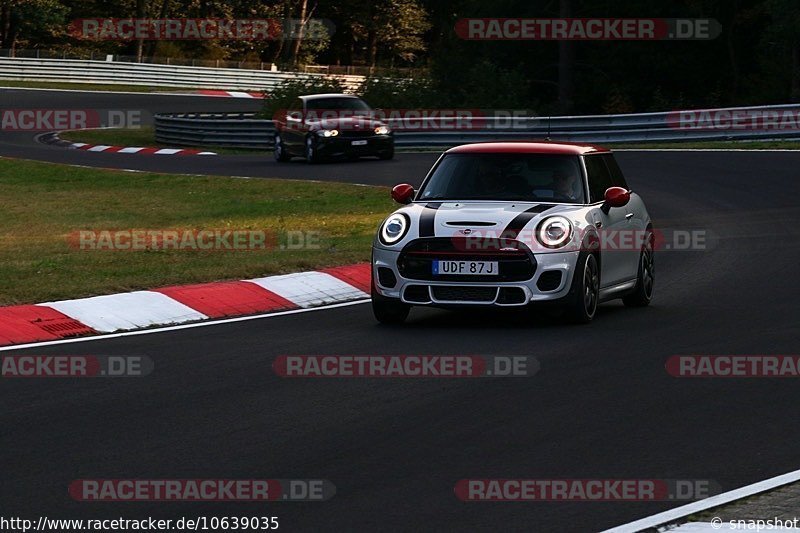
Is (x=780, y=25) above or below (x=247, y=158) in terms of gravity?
above

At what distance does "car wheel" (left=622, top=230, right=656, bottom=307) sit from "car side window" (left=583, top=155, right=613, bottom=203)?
26.3 inches

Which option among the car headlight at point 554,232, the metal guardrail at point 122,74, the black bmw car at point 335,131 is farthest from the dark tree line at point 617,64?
the car headlight at point 554,232

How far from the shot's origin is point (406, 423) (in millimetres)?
8047

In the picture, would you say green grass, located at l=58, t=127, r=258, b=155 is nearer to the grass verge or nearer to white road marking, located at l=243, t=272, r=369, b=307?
the grass verge

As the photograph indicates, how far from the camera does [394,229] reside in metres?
11.8

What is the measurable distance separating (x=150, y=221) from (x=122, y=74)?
49847mm

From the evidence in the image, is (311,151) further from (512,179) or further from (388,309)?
(388,309)

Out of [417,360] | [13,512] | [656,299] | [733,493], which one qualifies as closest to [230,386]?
[417,360]

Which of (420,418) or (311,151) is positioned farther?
(311,151)

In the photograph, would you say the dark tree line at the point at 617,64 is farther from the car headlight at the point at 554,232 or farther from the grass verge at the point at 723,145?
the car headlight at the point at 554,232

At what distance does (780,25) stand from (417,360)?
34.3 meters

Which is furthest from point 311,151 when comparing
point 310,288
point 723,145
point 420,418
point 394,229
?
point 420,418

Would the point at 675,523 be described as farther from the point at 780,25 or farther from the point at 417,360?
the point at 780,25

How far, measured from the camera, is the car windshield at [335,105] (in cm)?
3241
